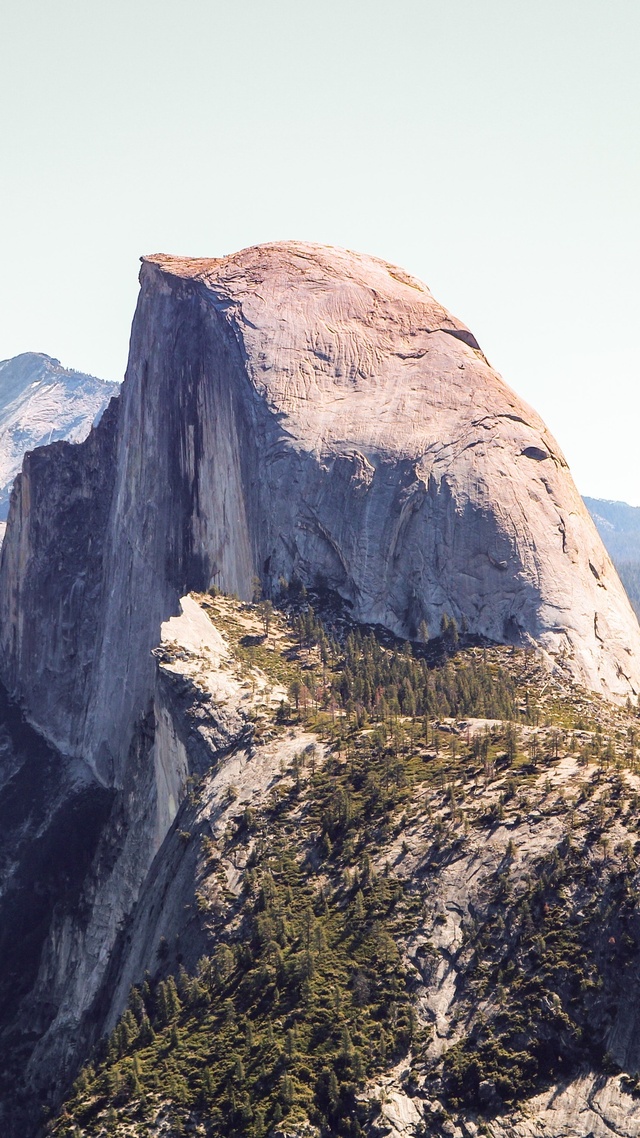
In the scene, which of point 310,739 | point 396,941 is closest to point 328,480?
point 310,739

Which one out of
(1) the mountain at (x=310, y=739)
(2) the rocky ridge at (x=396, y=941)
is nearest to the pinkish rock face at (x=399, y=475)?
(1) the mountain at (x=310, y=739)

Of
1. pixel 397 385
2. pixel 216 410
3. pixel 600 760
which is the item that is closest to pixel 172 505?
pixel 216 410

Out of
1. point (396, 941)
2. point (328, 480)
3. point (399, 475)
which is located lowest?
point (396, 941)

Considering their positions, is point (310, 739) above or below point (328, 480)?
below

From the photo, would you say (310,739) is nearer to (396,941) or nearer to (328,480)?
(396,941)

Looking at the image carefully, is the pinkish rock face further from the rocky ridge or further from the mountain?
the rocky ridge

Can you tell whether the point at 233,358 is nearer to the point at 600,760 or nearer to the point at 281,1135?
Result: the point at 600,760

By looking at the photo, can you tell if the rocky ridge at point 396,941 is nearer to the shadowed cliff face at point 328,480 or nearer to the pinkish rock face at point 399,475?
the pinkish rock face at point 399,475
